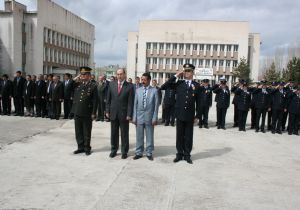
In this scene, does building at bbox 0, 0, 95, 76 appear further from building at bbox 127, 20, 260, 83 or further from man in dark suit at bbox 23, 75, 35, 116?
man in dark suit at bbox 23, 75, 35, 116

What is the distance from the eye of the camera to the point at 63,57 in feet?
203

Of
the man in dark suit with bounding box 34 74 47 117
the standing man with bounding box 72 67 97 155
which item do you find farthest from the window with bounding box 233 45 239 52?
the standing man with bounding box 72 67 97 155

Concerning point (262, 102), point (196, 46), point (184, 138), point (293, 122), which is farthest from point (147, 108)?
point (196, 46)

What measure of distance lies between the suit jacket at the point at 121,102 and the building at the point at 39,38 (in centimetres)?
4711

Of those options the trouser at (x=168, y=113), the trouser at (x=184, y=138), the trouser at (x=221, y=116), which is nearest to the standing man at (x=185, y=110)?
the trouser at (x=184, y=138)

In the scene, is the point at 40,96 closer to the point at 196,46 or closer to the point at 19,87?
the point at 19,87

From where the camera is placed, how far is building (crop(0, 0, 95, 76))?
1924 inches

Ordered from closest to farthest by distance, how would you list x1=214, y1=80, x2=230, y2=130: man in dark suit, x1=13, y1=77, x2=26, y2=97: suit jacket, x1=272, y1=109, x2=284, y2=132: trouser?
x1=272, y1=109, x2=284, y2=132: trouser < x1=214, y1=80, x2=230, y2=130: man in dark suit < x1=13, y1=77, x2=26, y2=97: suit jacket

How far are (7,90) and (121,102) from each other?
352 inches

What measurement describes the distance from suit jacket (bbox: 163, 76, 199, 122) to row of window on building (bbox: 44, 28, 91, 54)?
5286 cm

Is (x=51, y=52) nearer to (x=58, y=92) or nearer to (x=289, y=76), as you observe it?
(x=289, y=76)

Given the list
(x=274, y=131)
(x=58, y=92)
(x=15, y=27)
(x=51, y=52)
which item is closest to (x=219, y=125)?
(x=274, y=131)

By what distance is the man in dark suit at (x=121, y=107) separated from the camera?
694 cm

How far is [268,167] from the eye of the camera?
266 inches
